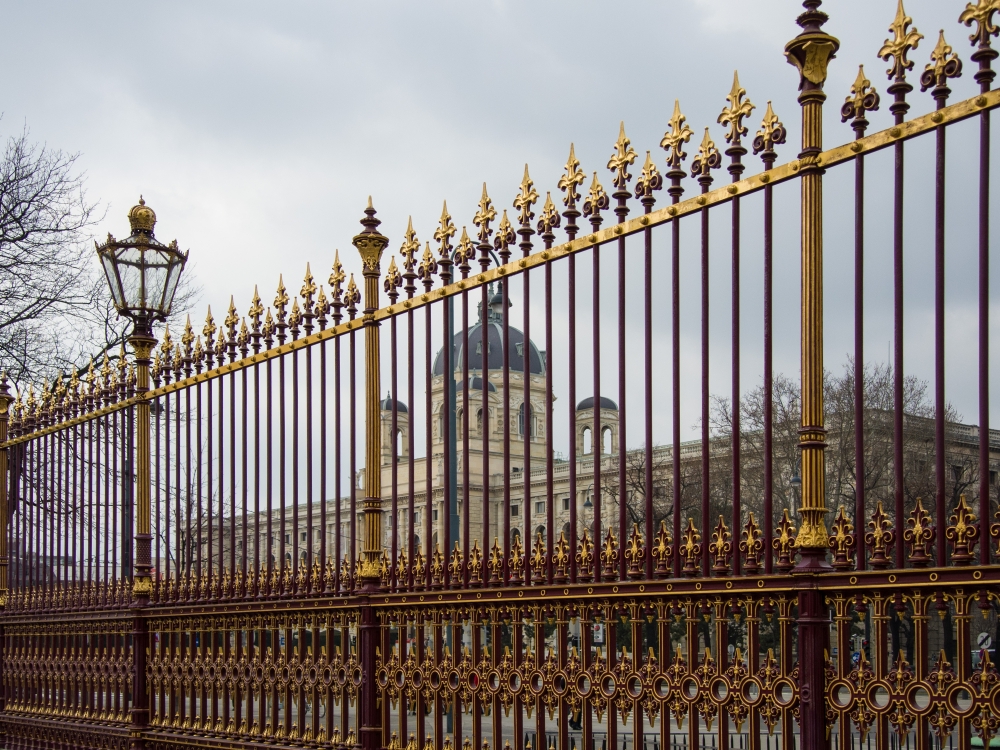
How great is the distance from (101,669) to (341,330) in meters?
4.60

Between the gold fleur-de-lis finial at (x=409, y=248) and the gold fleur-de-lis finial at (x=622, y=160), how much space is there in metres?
2.03

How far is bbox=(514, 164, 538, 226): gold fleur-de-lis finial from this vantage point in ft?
25.1

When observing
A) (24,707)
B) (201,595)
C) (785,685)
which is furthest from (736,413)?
(24,707)

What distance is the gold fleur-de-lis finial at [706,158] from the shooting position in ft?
21.4

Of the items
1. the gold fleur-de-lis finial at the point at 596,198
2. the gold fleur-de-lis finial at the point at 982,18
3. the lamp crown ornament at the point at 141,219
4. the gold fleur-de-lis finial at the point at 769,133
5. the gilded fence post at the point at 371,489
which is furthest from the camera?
the lamp crown ornament at the point at 141,219

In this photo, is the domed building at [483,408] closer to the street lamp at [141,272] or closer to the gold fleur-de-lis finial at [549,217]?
the gold fleur-de-lis finial at [549,217]

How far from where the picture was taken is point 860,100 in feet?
19.4

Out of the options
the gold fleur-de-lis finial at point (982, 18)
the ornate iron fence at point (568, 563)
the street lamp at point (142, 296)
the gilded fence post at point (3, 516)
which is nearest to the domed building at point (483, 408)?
the ornate iron fence at point (568, 563)

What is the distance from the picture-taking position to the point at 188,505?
1078cm

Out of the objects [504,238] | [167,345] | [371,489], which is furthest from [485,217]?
[167,345]

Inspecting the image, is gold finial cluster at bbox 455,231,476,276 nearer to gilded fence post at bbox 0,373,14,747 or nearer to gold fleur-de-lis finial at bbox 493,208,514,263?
gold fleur-de-lis finial at bbox 493,208,514,263

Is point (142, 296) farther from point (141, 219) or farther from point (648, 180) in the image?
point (648, 180)

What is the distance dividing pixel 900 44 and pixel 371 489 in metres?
4.52

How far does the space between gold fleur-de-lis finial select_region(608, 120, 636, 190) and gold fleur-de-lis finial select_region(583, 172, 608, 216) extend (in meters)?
0.16
